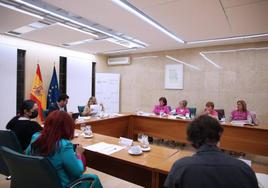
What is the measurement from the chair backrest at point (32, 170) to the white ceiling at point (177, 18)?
7.53 ft

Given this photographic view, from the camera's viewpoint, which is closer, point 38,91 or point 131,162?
point 131,162

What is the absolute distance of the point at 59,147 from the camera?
4.63 ft

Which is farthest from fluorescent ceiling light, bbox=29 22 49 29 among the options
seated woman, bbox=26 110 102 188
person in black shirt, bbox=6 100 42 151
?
seated woman, bbox=26 110 102 188

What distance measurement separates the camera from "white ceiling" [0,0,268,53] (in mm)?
2838

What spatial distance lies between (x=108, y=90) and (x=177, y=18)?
13.4 ft

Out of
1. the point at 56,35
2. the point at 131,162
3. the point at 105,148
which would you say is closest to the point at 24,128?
the point at 105,148

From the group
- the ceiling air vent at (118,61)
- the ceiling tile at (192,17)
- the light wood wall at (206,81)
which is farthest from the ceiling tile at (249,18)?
the ceiling air vent at (118,61)

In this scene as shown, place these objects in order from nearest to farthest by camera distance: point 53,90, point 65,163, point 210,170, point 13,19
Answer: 1. point 210,170
2. point 65,163
3. point 13,19
4. point 53,90

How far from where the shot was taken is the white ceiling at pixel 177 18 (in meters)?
2.84

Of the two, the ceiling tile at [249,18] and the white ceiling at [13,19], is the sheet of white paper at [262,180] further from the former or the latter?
the white ceiling at [13,19]

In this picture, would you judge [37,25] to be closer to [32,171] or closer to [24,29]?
[24,29]

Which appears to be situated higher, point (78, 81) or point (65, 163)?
point (78, 81)

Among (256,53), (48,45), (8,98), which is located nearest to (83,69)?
(48,45)

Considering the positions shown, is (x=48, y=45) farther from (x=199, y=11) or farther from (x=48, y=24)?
(x=199, y=11)
